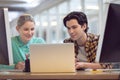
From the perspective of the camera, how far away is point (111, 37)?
61.1 inches

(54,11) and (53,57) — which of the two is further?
(54,11)

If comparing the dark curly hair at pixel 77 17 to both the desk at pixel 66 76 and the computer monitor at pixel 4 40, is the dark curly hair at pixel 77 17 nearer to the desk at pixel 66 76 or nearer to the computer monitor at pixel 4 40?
the computer monitor at pixel 4 40

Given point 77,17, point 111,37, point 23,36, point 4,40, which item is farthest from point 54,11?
point 111,37

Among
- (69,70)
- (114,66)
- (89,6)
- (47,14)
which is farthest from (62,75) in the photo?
(47,14)

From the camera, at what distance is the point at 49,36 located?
8.09m

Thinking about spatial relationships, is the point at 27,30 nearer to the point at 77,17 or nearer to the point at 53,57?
the point at 77,17

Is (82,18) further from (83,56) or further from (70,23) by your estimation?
(83,56)

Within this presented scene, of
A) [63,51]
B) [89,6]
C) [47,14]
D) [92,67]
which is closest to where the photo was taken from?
[63,51]

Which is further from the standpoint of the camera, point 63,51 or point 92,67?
point 92,67

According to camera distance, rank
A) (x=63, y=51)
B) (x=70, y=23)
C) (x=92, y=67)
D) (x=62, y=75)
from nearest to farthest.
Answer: (x=62, y=75) < (x=63, y=51) < (x=92, y=67) < (x=70, y=23)

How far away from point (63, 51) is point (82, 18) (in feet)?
2.41

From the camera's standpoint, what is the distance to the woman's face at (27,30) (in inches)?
91.1

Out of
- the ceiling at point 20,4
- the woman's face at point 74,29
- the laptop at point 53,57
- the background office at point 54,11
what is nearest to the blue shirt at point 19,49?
the woman's face at point 74,29

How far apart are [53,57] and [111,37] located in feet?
1.23
